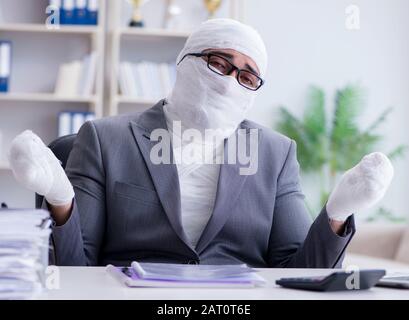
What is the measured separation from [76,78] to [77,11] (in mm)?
399

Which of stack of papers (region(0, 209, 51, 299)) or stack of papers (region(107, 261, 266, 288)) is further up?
stack of papers (region(0, 209, 51, 299))

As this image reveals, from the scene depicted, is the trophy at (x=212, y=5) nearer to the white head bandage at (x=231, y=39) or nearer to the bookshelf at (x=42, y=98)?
the bookshelf at (x=42, y=98)

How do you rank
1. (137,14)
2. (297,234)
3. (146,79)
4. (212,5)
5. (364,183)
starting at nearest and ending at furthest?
(364,183) < (297,234) < (146,79) < (137,14) < (212,5)

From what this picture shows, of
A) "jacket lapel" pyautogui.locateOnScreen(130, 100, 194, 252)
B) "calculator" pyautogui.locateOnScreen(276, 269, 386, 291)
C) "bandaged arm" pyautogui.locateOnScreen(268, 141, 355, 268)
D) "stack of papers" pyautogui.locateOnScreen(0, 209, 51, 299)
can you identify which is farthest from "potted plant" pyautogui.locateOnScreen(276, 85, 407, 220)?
"stack of papers" pyautogui.locateOnScreen(0, 209, 51, 299)

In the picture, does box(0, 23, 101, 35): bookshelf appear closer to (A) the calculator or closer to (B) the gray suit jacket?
(B) the gray suit jacket

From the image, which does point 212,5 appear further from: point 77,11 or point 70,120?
point 70,120

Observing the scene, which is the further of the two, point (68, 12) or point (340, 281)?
point (68, 12)

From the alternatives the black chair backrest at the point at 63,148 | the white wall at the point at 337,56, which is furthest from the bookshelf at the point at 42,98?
the black chair backrest at the point at 63,148

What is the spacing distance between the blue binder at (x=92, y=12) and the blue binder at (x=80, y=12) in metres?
0.02

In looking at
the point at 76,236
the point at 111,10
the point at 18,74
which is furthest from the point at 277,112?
the point at 76,236

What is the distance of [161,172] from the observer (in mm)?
1875

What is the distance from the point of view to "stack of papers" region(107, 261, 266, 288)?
1203 millimetres

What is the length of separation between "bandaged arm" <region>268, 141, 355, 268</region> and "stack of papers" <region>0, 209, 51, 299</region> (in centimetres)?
74

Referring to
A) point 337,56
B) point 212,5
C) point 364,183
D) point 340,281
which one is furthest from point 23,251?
point 337,56
